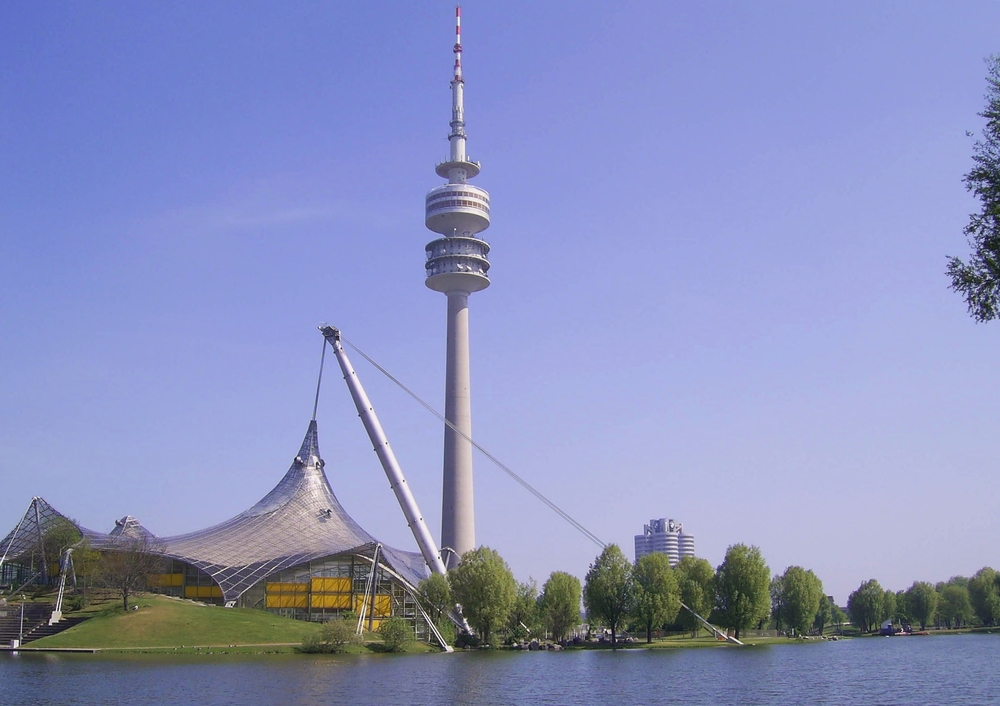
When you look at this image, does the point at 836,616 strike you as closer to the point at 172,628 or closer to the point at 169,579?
the point at 169,579

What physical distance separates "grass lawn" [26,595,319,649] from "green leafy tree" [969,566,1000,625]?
95.2 m

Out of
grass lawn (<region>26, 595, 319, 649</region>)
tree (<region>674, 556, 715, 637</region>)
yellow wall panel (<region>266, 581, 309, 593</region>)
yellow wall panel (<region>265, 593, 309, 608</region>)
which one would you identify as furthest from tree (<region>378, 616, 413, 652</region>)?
tree (<region>674, 556, 715, 637</region>)

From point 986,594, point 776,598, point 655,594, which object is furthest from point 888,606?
point 655,594

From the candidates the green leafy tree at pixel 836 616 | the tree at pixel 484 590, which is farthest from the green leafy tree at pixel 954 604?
the tree at pixel 484 590

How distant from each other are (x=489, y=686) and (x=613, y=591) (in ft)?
129

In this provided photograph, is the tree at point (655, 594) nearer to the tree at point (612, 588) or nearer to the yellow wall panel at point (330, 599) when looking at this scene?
the tree at point (612, 588)

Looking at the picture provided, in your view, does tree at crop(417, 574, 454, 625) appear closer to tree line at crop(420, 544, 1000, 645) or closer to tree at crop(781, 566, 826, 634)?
tree line at crop(420, 544, 1000, 645)

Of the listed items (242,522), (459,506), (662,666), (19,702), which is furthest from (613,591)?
(19,702)

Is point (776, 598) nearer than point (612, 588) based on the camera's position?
No

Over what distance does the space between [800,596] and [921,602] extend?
40705 millimetres

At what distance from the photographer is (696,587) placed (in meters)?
92.1

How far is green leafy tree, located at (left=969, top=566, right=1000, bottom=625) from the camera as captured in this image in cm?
12831

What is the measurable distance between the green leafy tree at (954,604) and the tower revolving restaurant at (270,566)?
3128 inches

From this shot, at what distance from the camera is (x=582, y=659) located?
70.4 meters
